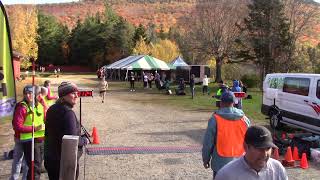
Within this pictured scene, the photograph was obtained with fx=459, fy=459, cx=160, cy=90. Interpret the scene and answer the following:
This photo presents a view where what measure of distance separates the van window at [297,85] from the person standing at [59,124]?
10.7 meters

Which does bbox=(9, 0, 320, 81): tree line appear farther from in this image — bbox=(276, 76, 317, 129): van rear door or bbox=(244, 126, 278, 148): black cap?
bbox=(244, 126, 278, 148): black cap

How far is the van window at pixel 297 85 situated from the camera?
1466 centimetres

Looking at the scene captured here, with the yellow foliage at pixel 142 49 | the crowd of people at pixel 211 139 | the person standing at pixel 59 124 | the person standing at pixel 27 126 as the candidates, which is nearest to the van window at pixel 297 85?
the crowd of people at pixel 211 139

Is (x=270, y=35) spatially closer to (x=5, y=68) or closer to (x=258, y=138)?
(x=5, y=68)

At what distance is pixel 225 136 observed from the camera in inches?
223

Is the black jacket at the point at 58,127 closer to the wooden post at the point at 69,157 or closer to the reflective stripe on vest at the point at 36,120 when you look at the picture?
the wooden post at the point at 69,157

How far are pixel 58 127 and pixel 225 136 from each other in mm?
2022

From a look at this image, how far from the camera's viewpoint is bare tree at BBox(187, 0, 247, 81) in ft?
171

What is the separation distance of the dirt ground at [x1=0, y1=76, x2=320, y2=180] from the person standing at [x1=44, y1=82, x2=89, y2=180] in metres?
3.58

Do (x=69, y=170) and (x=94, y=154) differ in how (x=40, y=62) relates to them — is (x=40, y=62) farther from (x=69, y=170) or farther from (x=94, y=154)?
(x=69, y=170)

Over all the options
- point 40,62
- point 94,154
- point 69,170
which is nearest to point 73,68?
point 40,62

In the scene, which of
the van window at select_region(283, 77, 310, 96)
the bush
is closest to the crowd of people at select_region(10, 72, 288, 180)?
the van window at select_region(283, 77, 310, 96)

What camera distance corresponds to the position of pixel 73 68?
10512cm

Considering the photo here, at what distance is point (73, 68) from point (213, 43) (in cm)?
5886
